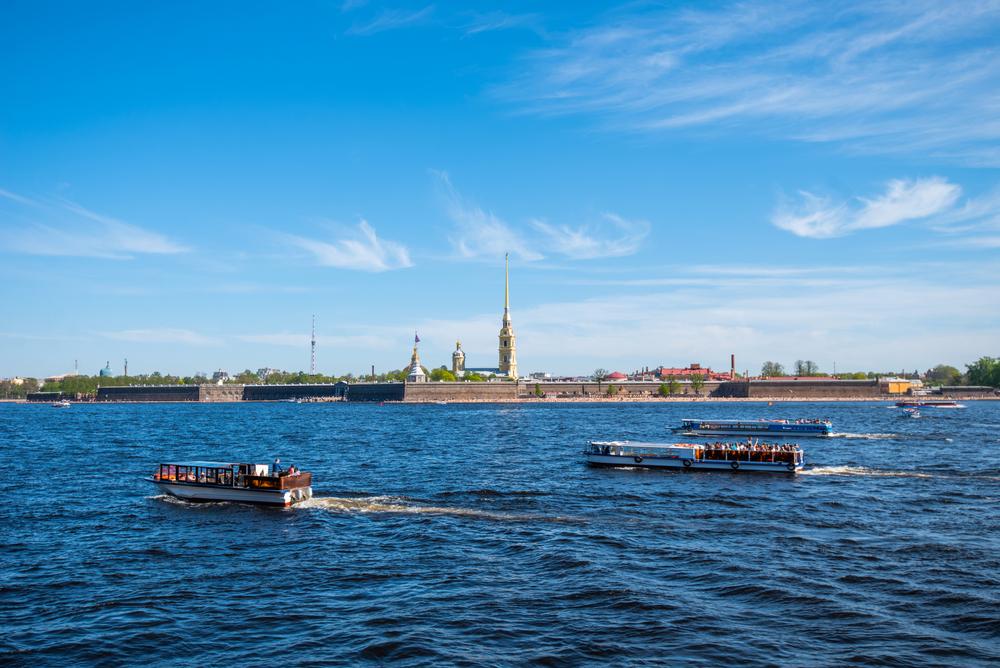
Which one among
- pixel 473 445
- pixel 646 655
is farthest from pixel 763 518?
pixel 473 445

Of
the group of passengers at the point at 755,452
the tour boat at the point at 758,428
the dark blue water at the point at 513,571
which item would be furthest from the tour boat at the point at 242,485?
the tour boat at the point at 758,428

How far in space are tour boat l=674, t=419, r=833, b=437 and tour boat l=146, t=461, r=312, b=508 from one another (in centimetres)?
6574

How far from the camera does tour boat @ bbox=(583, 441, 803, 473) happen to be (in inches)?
2296

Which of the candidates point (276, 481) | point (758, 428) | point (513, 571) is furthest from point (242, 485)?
point (758, 428)

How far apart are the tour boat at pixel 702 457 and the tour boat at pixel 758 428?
36809 millimetres

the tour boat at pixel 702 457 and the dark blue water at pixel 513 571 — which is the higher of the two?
the tour boat at pixel 702 457

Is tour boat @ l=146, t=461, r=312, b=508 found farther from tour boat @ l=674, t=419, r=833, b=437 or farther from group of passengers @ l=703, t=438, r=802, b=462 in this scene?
tour boat @ l=674, t=419, r=833, b=437

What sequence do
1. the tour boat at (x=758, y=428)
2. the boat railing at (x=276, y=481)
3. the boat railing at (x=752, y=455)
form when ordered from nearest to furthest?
the boat railing at (x=276, y=481), the boat railing at (x=752, y=455), the tour boat at (x=758, y=428)

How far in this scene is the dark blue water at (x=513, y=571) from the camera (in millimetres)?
21375

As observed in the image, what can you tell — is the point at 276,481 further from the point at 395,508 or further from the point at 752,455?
the point at 752,455

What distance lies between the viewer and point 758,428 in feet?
325

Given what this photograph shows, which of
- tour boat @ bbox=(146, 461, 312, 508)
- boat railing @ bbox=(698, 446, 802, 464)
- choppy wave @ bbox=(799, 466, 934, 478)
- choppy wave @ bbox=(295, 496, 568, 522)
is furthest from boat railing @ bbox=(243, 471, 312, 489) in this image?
choppy wave @ bbox=(799, 466, 934, 478)

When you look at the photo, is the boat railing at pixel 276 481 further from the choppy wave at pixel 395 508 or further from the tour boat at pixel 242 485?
the choppy wave at pixel 395 508

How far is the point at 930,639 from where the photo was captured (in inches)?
850
